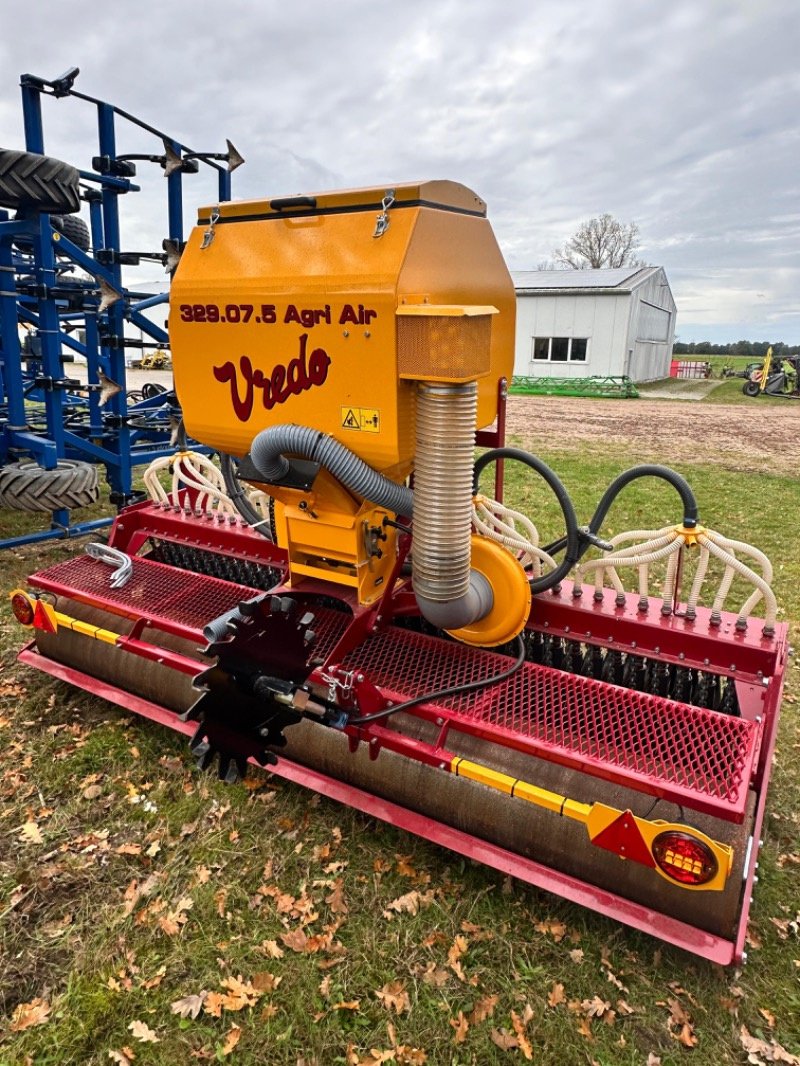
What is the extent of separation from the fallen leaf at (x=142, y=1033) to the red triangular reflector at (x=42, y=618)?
6.62ft

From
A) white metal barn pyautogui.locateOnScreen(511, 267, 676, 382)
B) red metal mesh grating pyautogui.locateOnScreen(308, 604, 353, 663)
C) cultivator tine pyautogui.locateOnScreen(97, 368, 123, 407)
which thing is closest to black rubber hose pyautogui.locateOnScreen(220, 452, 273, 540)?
red metal mesh grating pyautogui.locateOnScreen(308, 604, 353, 663)

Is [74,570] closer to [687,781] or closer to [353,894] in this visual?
[353,894]

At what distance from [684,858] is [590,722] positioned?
2.12 feet

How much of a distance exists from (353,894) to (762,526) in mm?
6762

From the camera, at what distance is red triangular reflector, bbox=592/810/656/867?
7.29 feet

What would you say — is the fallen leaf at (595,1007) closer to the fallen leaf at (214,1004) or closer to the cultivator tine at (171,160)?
the fallen leaf at (214,1004)

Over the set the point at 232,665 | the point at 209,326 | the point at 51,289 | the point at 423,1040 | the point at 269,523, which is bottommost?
the point at 423,1040

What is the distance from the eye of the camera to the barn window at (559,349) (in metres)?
27.5

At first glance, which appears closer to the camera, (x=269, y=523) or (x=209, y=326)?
(x=209, y=326)

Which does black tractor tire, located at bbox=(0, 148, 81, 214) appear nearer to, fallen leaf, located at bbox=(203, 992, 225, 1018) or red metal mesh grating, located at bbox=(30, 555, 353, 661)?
red metal mesh grating, located at bbox=(30, 555, 353, 661)

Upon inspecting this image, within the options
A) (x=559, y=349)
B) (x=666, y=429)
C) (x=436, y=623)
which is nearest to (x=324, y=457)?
(x=436, y=623)

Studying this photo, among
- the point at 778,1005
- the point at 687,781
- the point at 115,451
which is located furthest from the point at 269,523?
the point at 115,451

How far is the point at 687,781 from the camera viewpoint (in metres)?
2.40

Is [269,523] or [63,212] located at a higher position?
[63,212]
